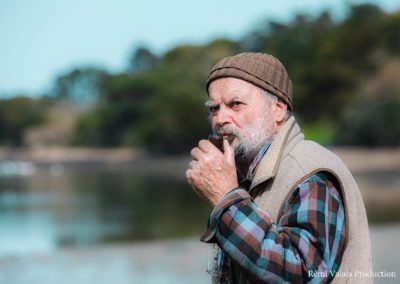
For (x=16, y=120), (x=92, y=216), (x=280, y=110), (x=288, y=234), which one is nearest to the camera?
(x=288, y=234)

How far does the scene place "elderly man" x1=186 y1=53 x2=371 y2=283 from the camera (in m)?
1.65

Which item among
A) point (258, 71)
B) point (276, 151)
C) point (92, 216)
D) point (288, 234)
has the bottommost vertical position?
point (92, 216)

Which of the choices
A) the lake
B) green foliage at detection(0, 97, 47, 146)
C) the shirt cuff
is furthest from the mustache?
green foliage at detection(0, 97, 47, 146)

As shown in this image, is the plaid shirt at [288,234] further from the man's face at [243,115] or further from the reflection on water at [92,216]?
the reflection on water at [92,216]

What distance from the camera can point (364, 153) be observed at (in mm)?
42469

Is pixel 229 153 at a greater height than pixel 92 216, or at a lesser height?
greater

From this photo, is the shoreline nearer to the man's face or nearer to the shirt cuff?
the man's face

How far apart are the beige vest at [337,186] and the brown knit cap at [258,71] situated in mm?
197

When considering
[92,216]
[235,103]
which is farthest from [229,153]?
[92,216]

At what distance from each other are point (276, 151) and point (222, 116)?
198 mm

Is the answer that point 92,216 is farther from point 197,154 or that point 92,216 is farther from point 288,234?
point 288,234

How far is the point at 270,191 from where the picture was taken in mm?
1837

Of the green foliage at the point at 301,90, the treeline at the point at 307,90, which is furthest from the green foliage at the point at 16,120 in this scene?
the green foliage at the point at 301,90

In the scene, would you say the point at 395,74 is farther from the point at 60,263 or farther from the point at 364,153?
the point at 60,263
